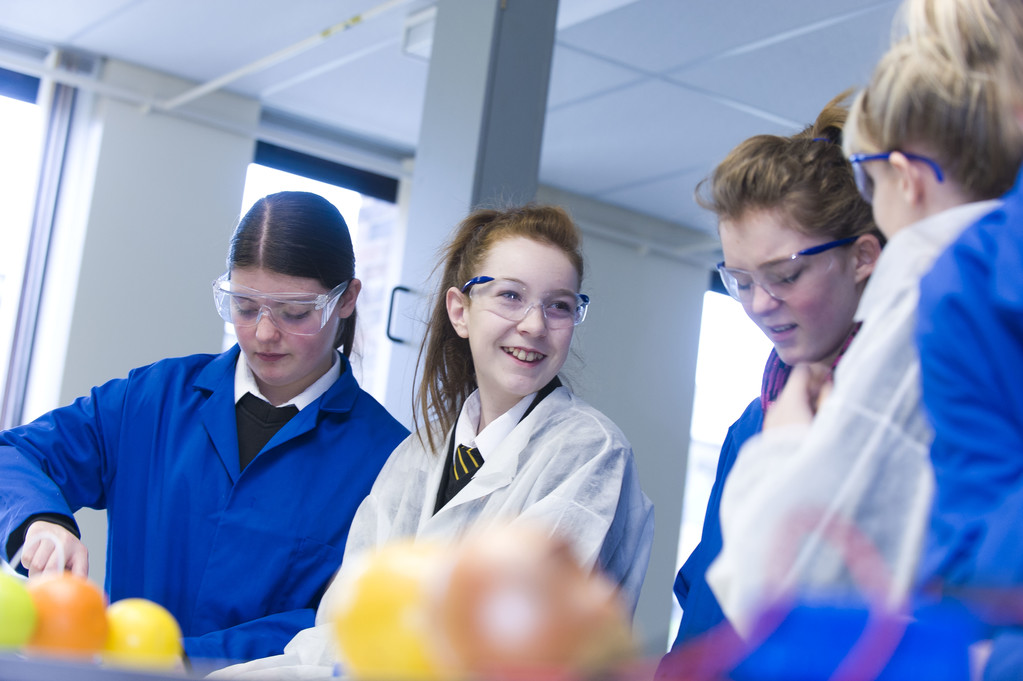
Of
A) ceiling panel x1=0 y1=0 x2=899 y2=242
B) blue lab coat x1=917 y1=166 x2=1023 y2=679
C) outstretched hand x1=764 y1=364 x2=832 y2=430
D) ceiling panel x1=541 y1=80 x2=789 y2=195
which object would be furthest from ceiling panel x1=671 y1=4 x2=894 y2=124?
blue lab coat x1=917 y1=166 x2=1023 y2=679

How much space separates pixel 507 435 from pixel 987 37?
93 cm

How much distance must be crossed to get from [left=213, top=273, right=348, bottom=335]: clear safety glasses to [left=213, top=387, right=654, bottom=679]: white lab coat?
39cm

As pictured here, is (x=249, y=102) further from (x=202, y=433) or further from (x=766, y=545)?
(x=766, y=545)

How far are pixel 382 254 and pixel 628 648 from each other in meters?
5.44

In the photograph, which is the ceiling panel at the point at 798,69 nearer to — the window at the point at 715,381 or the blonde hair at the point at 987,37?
the window at the point at 715,381

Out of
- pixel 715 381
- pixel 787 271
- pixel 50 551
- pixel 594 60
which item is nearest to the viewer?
pixel 787 271

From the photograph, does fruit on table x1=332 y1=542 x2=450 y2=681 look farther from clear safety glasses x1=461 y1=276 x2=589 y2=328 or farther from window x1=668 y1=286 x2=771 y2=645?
window x1=668 y1=286 x2=771 y2=645

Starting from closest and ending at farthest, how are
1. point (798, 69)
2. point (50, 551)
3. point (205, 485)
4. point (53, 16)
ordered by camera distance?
1. point (50, 551)
2. point (205, 485)
3. point (798, 69)
4. point (53, 16)

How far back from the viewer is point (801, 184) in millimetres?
1413

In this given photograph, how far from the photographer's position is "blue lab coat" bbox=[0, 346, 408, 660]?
1.78m

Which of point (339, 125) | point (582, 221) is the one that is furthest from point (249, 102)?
point (582, 221)

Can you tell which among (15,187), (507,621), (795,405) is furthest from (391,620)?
(15,187)

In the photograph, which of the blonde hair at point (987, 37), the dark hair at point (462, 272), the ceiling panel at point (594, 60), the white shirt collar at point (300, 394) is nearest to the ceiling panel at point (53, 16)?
the ceiling panel at point (594, 60)

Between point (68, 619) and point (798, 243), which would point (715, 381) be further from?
point (68, 619)
